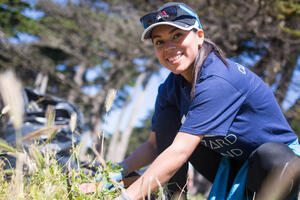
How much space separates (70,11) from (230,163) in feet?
37.8

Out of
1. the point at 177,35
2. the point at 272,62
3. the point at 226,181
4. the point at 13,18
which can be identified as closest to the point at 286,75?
the point at 272,62

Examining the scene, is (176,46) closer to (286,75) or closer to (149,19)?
(149,19)

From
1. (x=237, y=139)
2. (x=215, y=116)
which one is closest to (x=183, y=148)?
(x=215, y=116)

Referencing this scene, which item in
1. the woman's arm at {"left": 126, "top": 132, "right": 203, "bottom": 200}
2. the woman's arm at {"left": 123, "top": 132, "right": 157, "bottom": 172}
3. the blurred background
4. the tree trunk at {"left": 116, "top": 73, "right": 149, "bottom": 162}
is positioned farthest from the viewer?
the tree trunk at {"left": 116, "top": 73, "right": 149, "bottom": 162}

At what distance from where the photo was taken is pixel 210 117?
4.98 feet

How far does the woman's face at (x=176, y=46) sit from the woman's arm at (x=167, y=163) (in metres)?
0.51

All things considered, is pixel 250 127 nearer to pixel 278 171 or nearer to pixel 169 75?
pixel 278 171

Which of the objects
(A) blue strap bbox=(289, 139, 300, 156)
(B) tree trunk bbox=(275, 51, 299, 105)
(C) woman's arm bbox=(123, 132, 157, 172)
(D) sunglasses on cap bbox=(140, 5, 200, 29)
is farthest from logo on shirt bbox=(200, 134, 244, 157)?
(B) tree trunk bbox=(275, 51, 299, 105)

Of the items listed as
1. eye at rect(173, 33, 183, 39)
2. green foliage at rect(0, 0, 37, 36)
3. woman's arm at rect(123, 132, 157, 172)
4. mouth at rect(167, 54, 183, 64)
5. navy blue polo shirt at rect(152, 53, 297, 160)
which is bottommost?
woman's arm at rect(123, 132, 157, 172)

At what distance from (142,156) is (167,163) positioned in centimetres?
90

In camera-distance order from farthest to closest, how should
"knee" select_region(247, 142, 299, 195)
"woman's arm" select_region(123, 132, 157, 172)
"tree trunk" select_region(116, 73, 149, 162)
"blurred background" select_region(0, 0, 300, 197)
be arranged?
"tree trunk" select_region(116, 73, 149, 162), "blurred background" select_region(0, 0, 300, 197), "woman's arm" select_region(123, 132, 157, 172), "knee" select_region(247, 142, 299, 195)

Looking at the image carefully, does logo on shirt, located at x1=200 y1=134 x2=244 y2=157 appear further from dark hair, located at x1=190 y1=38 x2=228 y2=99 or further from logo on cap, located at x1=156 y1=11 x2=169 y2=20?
logo on cap, located at x1=156 y1=11 x2=169 y2=20

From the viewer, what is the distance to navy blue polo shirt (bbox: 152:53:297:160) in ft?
5.04

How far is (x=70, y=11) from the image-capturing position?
1216 cm
